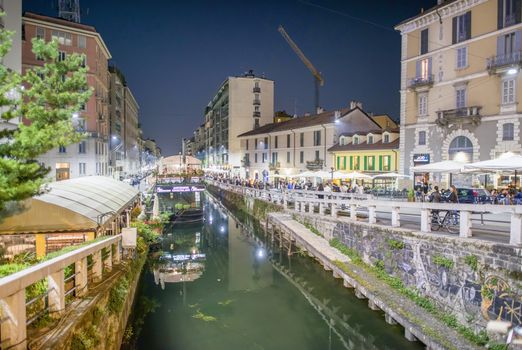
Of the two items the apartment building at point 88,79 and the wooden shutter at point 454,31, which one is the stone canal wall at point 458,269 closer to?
the wooden shutter at point 454,31

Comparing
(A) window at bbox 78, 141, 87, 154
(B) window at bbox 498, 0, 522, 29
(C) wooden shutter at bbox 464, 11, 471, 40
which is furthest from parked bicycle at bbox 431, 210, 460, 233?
(A) window at bbox 78, 141, 87, 154

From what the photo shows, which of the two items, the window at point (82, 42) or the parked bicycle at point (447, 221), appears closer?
the parked bicycle at point (447, 221)

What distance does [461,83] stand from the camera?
27.8 metres

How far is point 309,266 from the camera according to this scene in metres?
19.8

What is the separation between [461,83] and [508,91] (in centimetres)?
367

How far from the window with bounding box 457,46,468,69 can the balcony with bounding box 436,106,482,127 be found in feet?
12.0

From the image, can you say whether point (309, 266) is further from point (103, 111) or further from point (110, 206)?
point (103, 111)

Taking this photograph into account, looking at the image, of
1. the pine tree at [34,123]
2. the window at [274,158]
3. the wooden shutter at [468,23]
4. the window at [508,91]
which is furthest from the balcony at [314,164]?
the pine tree at [34,123]

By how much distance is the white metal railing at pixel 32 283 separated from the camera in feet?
16.0

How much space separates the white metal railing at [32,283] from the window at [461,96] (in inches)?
1114

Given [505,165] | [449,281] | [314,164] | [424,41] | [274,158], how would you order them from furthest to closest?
[274,158], [314,164], [424,41], [505,165], [449,281]

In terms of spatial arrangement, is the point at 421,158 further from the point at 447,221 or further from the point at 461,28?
the point at 447,221

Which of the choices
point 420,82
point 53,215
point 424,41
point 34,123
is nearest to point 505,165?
point 34,123

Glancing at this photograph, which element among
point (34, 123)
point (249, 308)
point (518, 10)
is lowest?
point (249, 308)
